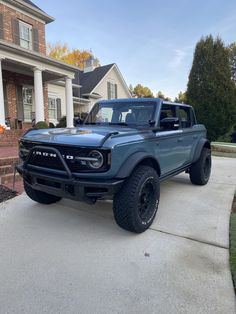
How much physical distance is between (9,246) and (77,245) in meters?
0.74

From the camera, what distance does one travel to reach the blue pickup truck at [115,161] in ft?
8.55

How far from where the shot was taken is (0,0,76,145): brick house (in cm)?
1082

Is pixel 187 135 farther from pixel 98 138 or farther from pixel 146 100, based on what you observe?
pixel 98 138

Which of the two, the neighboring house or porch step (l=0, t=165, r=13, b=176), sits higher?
the neighboring house

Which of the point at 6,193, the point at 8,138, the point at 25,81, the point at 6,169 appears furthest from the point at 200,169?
the point at 25,81

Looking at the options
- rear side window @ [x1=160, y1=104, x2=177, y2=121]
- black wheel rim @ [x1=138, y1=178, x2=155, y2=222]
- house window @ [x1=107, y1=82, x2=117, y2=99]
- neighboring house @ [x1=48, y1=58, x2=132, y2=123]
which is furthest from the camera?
house window @ [x1=107, y1=82, x2=117, y2=99]

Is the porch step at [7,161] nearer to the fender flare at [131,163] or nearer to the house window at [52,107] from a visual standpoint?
the fender flare at [131,163]

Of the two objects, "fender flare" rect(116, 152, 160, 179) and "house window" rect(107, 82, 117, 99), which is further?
"house window" rect(107, 82, 117, 99)

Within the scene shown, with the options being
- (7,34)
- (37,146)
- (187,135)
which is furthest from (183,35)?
(37,146)

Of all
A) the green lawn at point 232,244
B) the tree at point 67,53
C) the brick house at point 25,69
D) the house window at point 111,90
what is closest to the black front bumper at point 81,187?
the green lawn at point 232,244

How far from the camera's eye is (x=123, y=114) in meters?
3.96

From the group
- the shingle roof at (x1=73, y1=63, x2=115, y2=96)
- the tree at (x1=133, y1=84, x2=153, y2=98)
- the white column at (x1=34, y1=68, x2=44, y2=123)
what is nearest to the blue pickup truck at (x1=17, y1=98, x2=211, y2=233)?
the white column at (x1=34, y1=68, x2=44, y2=123)

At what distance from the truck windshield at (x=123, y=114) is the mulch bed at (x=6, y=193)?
71.0 inches

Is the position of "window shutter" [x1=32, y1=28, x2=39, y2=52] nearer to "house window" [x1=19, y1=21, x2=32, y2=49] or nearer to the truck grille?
"house window" [x1=19, y1=21, x2=32, y2=49]
